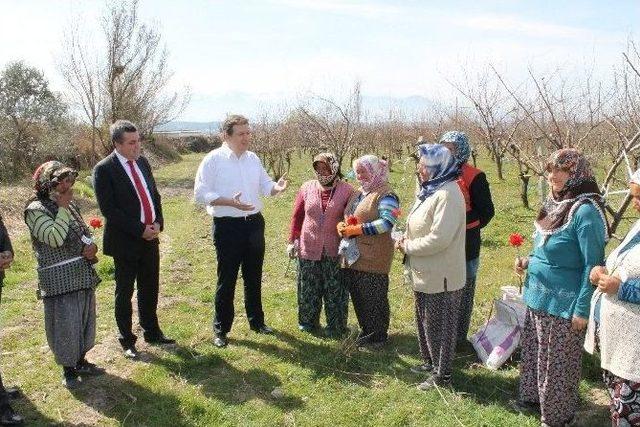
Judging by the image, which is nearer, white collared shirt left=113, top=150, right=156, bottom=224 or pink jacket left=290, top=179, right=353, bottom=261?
white collared shirt left=113, top=150, right=156, bottom=224

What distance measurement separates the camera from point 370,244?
4250mm

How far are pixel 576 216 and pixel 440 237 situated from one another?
32.0 inches

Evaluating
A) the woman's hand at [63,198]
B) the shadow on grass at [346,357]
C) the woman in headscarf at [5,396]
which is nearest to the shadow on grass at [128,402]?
the woman in headscarf at [5,396]

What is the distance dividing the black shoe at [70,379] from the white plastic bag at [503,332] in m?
3.09

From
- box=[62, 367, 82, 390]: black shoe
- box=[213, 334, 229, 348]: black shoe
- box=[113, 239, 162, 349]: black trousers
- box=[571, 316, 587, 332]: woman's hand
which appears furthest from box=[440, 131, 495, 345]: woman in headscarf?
box=[62, 367, 82, 390]: black shoe

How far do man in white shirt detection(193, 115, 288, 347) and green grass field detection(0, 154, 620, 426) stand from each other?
50cm

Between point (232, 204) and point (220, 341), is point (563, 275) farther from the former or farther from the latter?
point (220, 341)

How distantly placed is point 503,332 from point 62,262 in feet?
10.9

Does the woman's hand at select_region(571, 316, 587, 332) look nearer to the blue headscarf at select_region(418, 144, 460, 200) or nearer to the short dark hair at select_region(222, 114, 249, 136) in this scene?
the blue headscarf at select_region(418, 144, 460, 200)

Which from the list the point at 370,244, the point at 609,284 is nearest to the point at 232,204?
the point at 370,244

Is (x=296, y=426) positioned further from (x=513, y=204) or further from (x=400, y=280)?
(x=513, y=204)

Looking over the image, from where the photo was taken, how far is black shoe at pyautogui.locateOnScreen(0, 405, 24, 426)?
3.26 m

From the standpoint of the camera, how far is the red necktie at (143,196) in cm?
405

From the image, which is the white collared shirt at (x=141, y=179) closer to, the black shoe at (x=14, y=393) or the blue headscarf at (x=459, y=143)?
the black shoe at (x=14, y=393)
